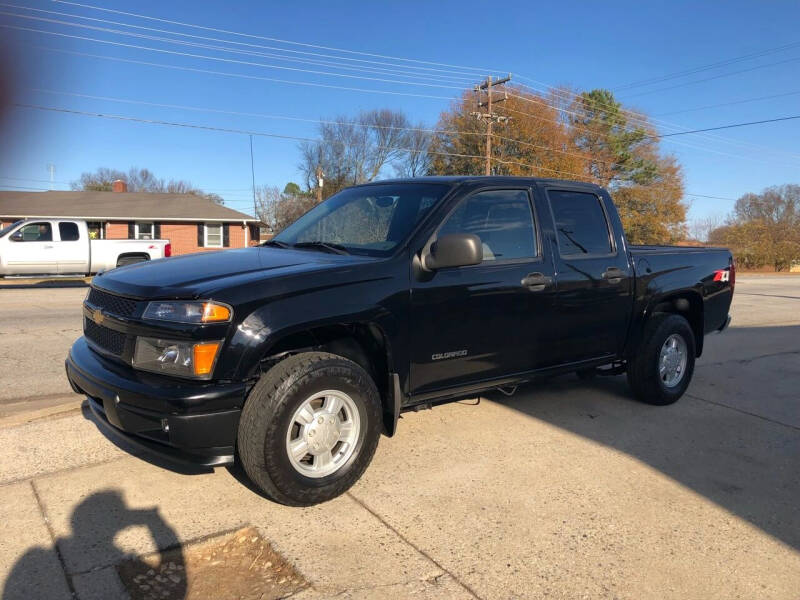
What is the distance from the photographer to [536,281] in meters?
4.39

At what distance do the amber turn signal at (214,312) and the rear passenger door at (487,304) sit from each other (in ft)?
3.76

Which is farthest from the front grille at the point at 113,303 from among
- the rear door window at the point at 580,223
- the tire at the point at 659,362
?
the tire at the point at 659,362

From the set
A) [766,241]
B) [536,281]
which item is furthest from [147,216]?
[766,241]

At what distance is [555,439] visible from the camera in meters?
4.63

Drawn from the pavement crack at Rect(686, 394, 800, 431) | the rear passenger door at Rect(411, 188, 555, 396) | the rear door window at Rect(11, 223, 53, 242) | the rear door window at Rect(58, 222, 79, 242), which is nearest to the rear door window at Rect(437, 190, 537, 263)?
the rear passenger door at Rect(411, 188, 555, 396)

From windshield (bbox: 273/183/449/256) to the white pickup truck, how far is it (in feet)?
46.3

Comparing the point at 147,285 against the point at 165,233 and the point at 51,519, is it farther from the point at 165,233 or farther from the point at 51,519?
the point at 165,233

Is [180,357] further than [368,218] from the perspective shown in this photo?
No

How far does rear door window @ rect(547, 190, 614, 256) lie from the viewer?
478cm

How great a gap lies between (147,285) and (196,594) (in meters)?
1.58

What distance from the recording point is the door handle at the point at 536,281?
434 centimetres

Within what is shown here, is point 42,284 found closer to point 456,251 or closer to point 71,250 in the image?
point 71,250

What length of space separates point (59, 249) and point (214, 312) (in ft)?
57.0

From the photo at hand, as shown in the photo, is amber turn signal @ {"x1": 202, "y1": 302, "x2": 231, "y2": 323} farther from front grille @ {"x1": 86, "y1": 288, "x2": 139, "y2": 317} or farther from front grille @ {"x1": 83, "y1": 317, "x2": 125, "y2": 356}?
front grille @ {"x1": 83, "y1": 317, "x2": 125, "y2": 356}
